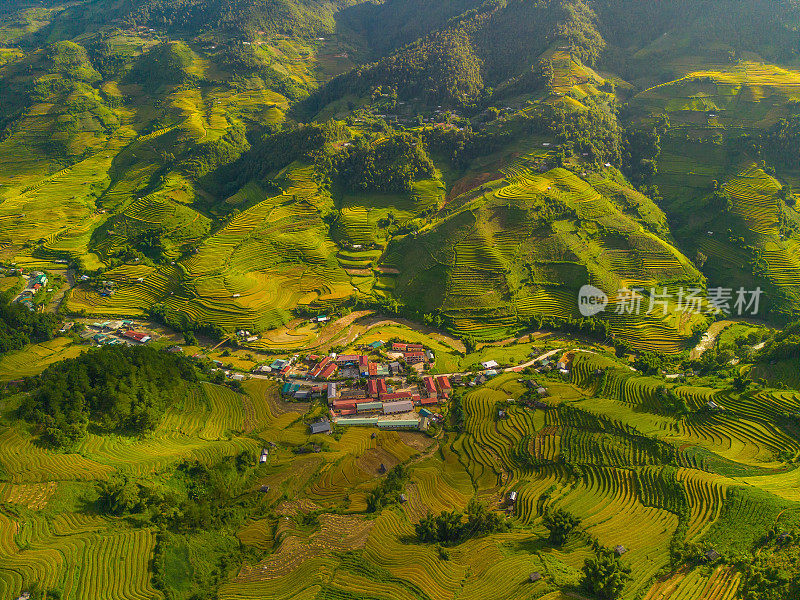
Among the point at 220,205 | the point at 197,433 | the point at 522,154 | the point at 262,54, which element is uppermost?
the point at 262,54

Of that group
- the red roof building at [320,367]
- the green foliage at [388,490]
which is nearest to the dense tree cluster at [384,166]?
the red roof building at [320,367]

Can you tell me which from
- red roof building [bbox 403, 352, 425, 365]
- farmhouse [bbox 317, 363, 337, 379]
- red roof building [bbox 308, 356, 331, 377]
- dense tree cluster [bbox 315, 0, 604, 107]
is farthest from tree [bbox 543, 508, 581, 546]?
dense tree cluster [bbox 315, 0, 604, 107]

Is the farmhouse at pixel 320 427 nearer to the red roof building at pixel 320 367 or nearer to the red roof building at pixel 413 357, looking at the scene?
the red roof building at pixel 320 367

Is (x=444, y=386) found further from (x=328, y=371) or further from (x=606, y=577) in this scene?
(x=606, y=577)

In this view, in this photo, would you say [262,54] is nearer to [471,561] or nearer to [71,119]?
[71,119]

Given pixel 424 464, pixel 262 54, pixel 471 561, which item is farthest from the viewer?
pixel 262 54

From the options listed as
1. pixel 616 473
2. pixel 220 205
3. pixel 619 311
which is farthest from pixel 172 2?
pixel 616 473
